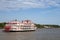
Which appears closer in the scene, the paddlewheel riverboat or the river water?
the river water

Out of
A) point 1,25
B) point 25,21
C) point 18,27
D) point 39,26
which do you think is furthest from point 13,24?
point 39,26

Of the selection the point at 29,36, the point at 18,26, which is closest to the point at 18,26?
the point at 18,26

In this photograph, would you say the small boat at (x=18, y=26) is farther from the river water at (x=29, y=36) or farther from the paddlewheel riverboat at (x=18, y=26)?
the river water at (x=29, y=36)

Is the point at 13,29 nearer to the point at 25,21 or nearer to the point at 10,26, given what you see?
the point at 10,26

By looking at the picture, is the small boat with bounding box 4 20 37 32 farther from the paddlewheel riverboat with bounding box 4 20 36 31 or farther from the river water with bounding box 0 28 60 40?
the river water with bounding box 0 28 60 40

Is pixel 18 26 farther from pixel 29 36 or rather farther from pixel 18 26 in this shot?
pixel 29 36

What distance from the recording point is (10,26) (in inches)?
3812

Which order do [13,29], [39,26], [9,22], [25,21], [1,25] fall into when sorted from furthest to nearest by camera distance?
[39,26]
[1,25]
[25,21]
[9,22]
[13,29]

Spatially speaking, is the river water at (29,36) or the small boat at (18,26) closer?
the river water at (29,36)

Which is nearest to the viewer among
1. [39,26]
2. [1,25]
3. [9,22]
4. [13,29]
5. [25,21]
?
[13,29]

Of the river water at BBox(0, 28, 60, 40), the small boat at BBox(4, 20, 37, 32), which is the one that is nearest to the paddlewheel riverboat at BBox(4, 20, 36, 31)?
the small boat at BBox(4, 20, 37, 32)

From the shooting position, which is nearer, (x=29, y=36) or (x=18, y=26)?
(x=29, y=36)

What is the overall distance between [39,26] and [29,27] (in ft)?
237

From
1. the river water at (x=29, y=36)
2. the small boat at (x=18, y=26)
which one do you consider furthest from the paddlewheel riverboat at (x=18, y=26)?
the river water at (x=29, y=36)
